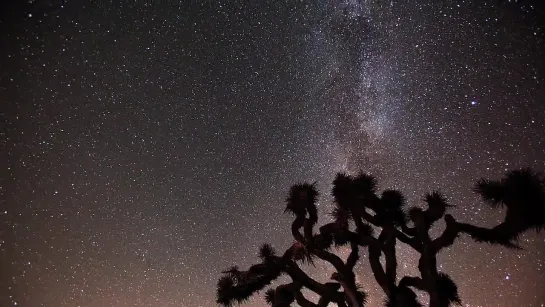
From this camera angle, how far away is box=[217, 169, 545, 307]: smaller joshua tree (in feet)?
18.9

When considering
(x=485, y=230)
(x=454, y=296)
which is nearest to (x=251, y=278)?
(x=454, y=296)

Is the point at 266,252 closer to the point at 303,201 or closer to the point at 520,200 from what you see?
the point at 303,201

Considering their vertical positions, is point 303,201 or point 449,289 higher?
point 303,201

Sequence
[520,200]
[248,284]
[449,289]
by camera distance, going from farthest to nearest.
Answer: [248,284] → [449,289] → [520,200]

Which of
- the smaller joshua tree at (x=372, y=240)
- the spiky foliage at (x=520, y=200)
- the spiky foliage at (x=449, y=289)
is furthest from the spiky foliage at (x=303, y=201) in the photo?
the spiky foliage at (x=520, y=200)

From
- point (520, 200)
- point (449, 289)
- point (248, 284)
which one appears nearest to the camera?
point (520, 200)

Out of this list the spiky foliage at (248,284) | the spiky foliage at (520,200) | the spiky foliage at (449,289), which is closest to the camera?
the spiky foliage at (520,200)

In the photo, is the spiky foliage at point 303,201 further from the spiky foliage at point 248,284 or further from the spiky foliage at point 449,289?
the spiky foliage at point 449,289

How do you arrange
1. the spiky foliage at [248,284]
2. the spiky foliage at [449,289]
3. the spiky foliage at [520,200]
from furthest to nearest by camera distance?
1. the spiky foliage at [248,284]
2. the spiky foliage at [449,289]
3. the spiky foliage at [520,200]

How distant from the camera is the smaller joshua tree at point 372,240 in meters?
5.75

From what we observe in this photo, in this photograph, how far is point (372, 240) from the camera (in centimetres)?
667

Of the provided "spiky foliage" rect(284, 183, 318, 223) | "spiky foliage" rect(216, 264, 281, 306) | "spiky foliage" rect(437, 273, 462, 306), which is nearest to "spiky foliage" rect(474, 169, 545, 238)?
"spiky foliage" rect(437, 273, 462, 306)

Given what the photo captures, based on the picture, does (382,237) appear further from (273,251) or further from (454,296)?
(273,251)

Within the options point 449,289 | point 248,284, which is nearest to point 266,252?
point 248,284
